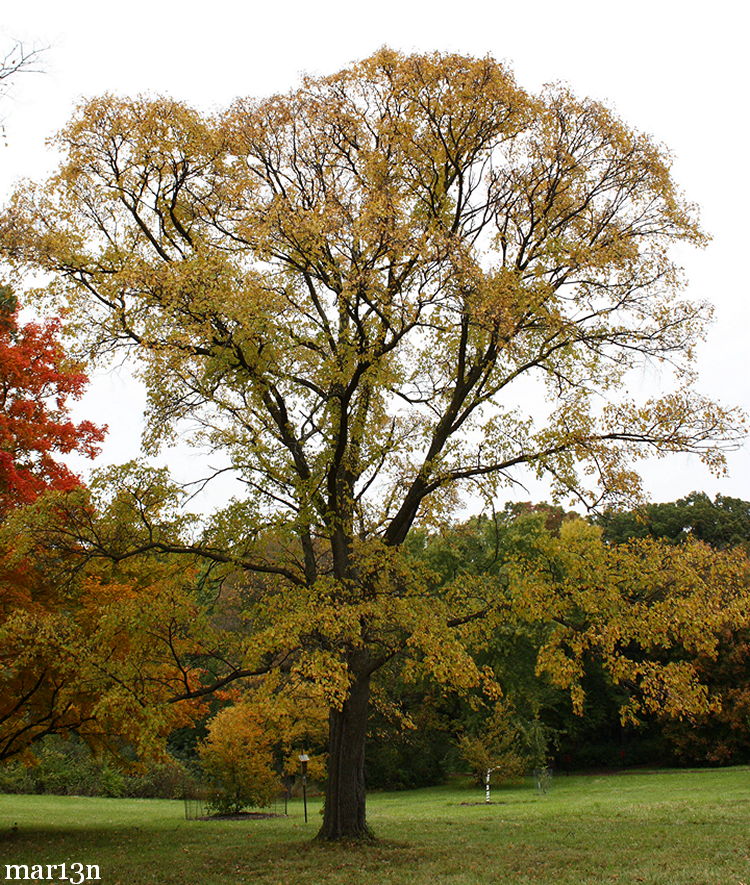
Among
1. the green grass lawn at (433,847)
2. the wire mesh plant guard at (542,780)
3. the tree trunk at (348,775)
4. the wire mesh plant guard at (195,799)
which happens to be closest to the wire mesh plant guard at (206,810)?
the wire mesh plant guard at (195,799)

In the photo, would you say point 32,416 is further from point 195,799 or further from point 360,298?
point 195,799

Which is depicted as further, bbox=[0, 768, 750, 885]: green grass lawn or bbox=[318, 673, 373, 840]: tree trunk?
bbox=[318, 673, 373, 840]: tree trunk

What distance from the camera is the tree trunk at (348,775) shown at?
12.2m

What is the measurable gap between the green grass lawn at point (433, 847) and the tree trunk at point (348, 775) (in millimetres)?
513

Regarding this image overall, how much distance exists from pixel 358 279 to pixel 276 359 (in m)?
1.87

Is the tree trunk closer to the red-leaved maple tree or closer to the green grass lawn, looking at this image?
the green grass lawn

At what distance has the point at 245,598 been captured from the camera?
15.4 metres

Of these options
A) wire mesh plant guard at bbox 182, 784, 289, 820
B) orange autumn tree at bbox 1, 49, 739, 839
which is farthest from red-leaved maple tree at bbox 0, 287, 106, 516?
wire mesh plant guard at bbox 182, 784, 289, 820

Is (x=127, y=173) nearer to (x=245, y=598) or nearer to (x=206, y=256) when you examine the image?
(x=206, y=256)

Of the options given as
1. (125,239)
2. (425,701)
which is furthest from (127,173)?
(425,701)

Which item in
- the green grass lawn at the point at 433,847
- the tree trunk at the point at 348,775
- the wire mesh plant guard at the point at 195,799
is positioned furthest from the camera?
the wire mesh plant guard at the point at 195,799

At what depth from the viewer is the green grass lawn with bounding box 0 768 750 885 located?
9.41 metres

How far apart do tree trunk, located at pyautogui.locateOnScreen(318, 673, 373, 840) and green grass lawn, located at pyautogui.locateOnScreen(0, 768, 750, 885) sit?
513 millimetres

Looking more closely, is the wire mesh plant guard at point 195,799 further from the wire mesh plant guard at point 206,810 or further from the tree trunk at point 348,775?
the tree trunk at point 348,775
